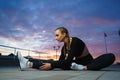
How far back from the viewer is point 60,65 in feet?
13.0

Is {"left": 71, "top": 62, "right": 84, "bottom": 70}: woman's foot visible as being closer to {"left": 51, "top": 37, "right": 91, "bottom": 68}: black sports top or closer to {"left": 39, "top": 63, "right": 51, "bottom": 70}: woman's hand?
{"left": 51, "top": 37, "right": 91, "bottom": 68}: black sports top

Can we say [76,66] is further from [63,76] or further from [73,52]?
[63,76]

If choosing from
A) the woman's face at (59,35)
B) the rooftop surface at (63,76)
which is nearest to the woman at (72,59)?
the woman's face at (59,35)

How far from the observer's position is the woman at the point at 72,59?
13.1 feet

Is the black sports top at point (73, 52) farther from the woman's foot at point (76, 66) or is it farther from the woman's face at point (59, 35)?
the woman's face at point (59, 35)

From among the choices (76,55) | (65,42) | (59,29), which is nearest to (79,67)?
(76,55)

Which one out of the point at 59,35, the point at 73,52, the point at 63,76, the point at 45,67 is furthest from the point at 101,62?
the point at 63,76

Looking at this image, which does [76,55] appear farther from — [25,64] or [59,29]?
[25,64]

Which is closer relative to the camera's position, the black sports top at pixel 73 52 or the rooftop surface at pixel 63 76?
the rooftop surface at pixel 63 76

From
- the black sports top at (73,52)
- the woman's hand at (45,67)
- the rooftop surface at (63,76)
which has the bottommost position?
the rooftop surface at (63,76)

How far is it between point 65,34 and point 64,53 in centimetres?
42

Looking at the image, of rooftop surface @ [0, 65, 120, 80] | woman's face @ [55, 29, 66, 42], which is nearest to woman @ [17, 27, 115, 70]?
woman's face @ [55, 29, 66, 42]

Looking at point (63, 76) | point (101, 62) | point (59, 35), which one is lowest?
point (63, 76)

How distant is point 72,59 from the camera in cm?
404
